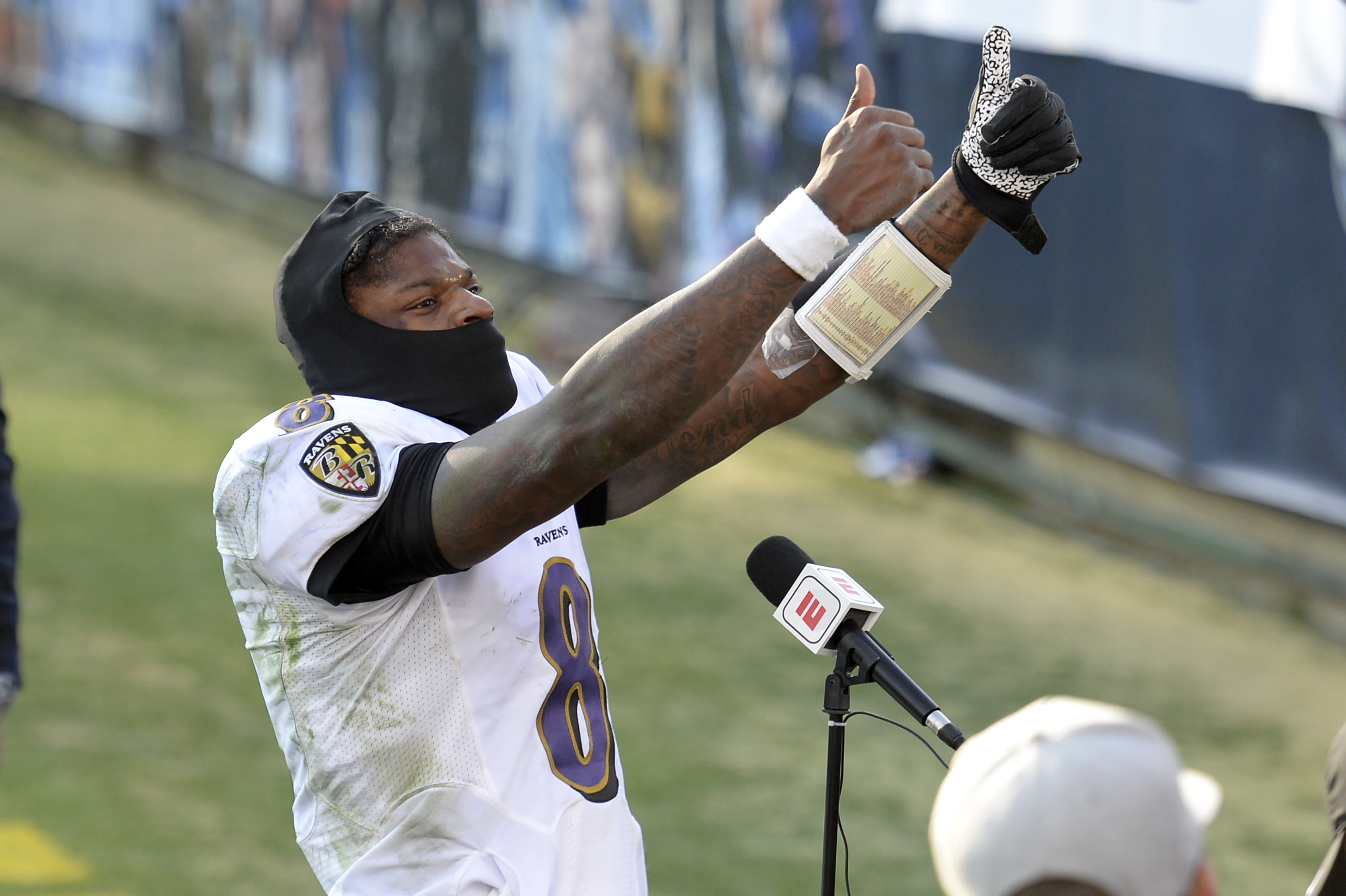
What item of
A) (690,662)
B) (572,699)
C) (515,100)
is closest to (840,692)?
(572,699)

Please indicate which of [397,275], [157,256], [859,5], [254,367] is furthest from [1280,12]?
[157,256]

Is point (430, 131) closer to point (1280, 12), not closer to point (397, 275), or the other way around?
point (1280, 12)

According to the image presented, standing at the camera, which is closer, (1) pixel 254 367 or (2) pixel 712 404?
(2) pixel 712 404

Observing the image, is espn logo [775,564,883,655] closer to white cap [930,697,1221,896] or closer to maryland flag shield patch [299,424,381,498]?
maryland flag shield patch [299,424,381,498]

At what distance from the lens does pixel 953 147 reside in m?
8.04

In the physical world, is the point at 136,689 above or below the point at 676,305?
below

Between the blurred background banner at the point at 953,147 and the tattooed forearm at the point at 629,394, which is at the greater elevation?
the tattooed forearm at the point at 629,394

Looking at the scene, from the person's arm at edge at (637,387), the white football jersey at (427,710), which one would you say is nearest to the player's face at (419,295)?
the white football jersey at (427,710)

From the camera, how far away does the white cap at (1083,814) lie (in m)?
1.49

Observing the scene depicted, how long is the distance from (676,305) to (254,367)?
810 centimetres

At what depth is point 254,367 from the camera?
9625mm

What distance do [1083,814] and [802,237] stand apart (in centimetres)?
84

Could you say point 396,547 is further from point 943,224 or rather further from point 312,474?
point 943,224

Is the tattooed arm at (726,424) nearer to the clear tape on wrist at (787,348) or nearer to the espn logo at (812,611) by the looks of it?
the clear tape on wrist at (787,348)
